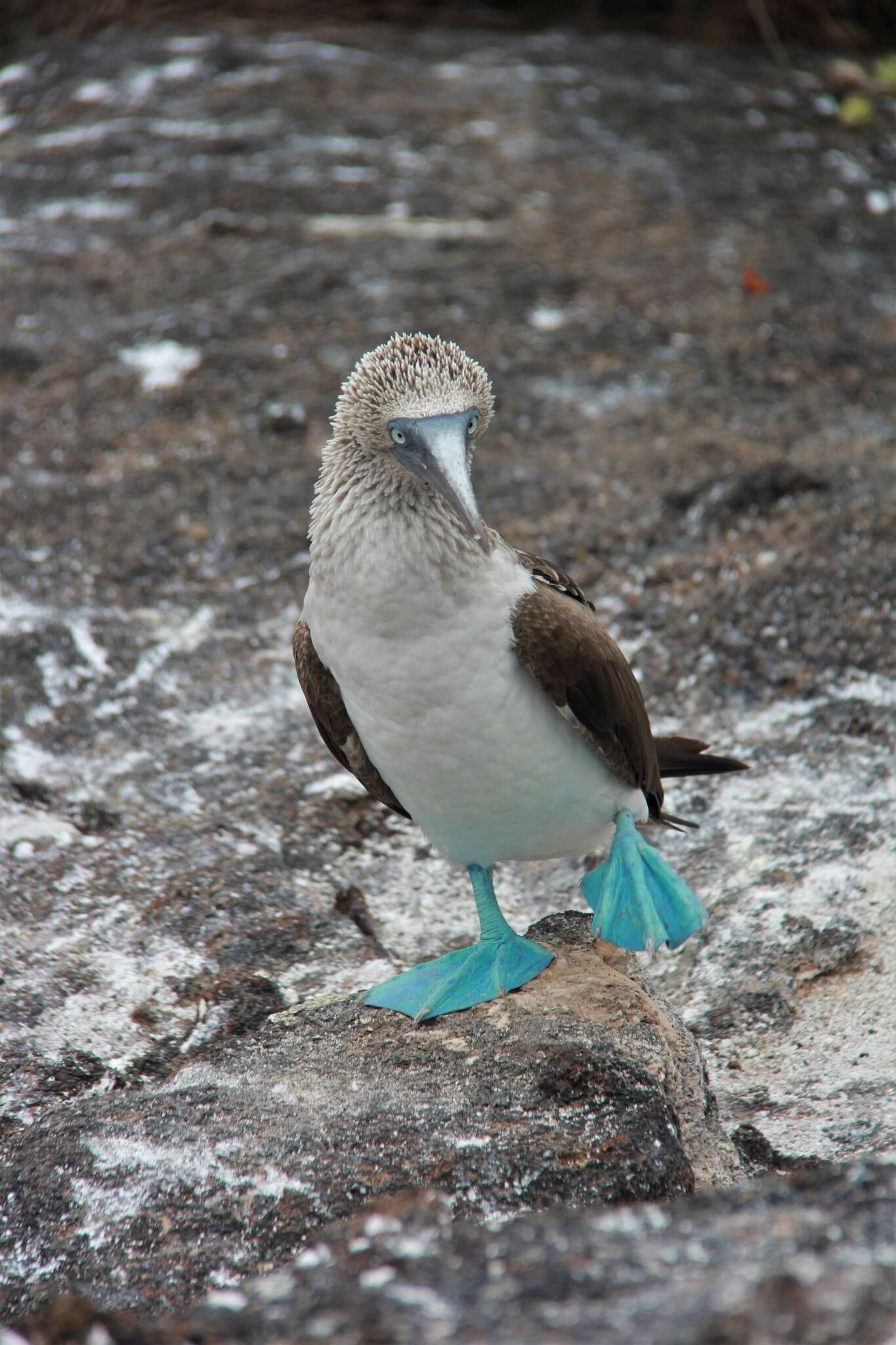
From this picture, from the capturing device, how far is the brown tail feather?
137 inches

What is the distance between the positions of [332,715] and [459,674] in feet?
1.83

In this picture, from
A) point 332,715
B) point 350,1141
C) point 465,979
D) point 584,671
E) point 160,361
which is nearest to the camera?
point 350,1141

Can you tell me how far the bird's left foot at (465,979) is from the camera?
3.02 m

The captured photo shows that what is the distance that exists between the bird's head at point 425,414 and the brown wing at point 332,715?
576 millimetres

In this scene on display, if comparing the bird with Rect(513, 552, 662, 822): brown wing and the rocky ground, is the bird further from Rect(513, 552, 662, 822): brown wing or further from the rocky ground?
the rocky ground

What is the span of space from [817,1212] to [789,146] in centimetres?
690

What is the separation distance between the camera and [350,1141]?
2615 mm

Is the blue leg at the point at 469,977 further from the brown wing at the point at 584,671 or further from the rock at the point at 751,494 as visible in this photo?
the rock at the point at 751,494

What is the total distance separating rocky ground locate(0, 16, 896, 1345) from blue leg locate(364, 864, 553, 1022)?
2.5 inches

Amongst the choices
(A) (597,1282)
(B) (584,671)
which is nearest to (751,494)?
(B) (584,671)

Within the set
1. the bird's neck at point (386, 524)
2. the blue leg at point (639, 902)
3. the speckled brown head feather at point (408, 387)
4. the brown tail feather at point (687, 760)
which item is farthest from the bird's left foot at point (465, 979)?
the speckled brown head feather at point (408, 387)

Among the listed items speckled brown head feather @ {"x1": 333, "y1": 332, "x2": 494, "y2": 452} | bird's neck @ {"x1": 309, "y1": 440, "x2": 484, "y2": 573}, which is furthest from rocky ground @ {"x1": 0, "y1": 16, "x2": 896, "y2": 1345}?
speckled brown head feather @ {"x1": 333, "y1": 332, "x2": 494, "y2": 452}

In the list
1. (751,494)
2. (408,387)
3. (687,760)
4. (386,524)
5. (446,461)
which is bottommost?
(751,494)

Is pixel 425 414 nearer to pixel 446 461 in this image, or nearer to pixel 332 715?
pixel 446 461
